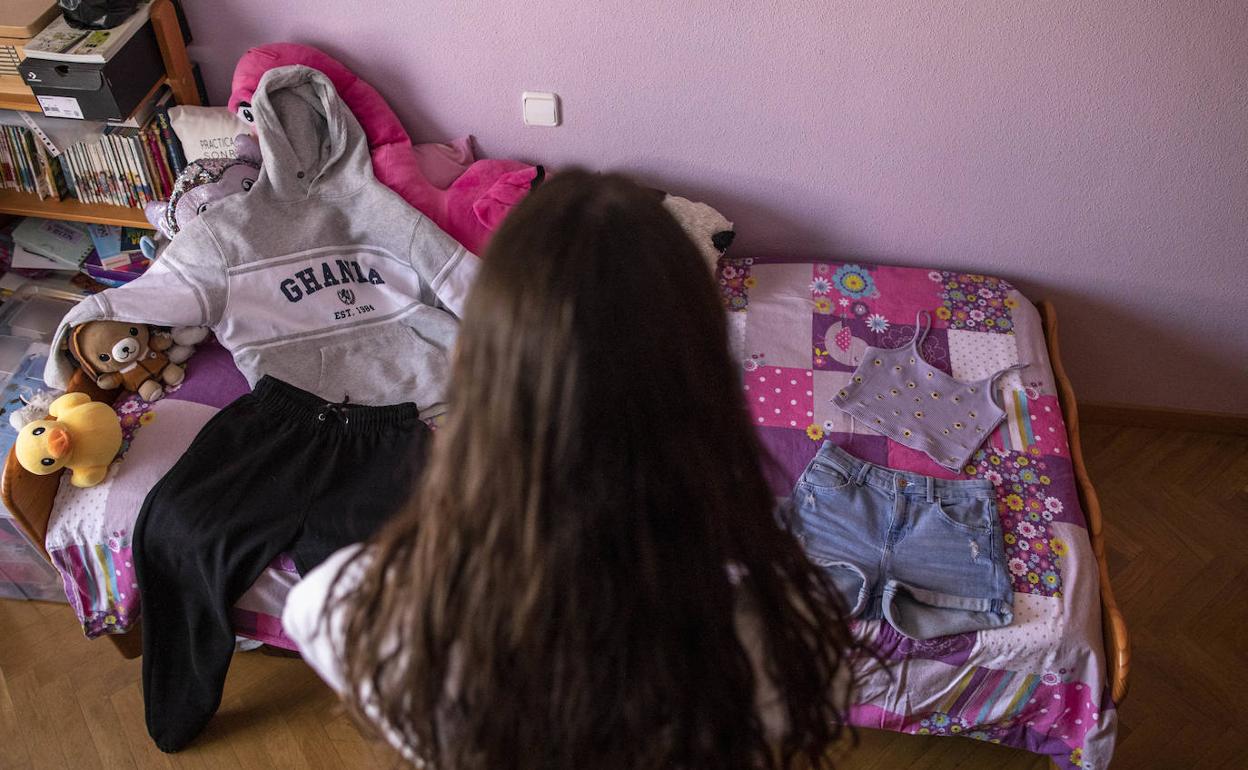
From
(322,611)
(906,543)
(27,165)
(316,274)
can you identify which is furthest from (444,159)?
(322,611)

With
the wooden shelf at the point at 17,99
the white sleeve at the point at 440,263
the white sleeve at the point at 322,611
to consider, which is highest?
the wooden shelf at the point at 17,99

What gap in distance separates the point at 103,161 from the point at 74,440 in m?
0.76

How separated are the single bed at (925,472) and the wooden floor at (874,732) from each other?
16 cm

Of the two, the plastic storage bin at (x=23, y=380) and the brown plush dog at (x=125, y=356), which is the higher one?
the brown plush dog at (x=125, y=356)

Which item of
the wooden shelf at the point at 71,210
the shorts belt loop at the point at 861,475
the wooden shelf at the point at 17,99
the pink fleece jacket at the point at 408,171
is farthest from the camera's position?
the wooden shelf at the point at 71,210

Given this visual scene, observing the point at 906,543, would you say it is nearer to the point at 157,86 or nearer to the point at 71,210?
the point at 157,86

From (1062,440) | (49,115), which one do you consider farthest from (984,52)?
(49,115)

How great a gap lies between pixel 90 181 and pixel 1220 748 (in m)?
2.59

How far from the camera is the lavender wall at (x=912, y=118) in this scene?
1731 millimetres

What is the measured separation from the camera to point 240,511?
1.56 m

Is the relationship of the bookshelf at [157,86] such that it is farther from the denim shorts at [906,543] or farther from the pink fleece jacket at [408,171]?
the denim shorts at [906,543]

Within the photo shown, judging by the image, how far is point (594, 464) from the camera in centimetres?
64

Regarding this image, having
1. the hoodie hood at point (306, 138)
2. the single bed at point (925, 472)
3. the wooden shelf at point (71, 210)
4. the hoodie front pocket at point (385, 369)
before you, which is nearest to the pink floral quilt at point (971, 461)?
the single bed at point (925, 472)

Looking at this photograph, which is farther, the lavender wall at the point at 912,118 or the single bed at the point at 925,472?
the lavender wall at the point at 912,118
